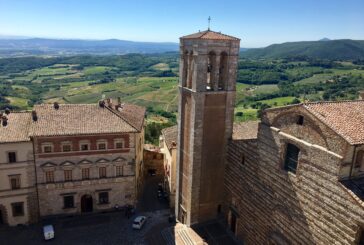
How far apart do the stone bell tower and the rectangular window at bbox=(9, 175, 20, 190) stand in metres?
16.9

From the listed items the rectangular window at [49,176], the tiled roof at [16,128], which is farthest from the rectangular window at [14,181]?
the tiled roof at [16,128]

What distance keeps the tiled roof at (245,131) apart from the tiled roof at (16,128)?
69.7ft

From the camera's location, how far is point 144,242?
3366 centimetres

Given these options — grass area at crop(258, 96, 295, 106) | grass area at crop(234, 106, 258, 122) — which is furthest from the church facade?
grass area at crop(258, 96, 295, 106)

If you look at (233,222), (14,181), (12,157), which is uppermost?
(12,157)

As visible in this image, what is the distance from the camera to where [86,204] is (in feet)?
127

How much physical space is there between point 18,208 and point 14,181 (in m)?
3.24

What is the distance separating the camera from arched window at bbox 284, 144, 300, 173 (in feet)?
76.0

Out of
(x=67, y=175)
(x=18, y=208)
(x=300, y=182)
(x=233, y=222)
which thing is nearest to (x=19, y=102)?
(x=18, y=208)

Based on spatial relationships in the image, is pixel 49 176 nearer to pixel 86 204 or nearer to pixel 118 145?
pixel 86 204

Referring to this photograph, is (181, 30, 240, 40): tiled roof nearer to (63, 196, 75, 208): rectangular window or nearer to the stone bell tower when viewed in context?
the stone bell tower

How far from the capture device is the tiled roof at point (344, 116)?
65.5 feet

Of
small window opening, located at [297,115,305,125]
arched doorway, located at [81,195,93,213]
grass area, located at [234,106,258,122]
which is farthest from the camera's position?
grass area, located at [234,106,258,122]

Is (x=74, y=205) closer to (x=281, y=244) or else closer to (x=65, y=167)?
(x=65, y=167)
